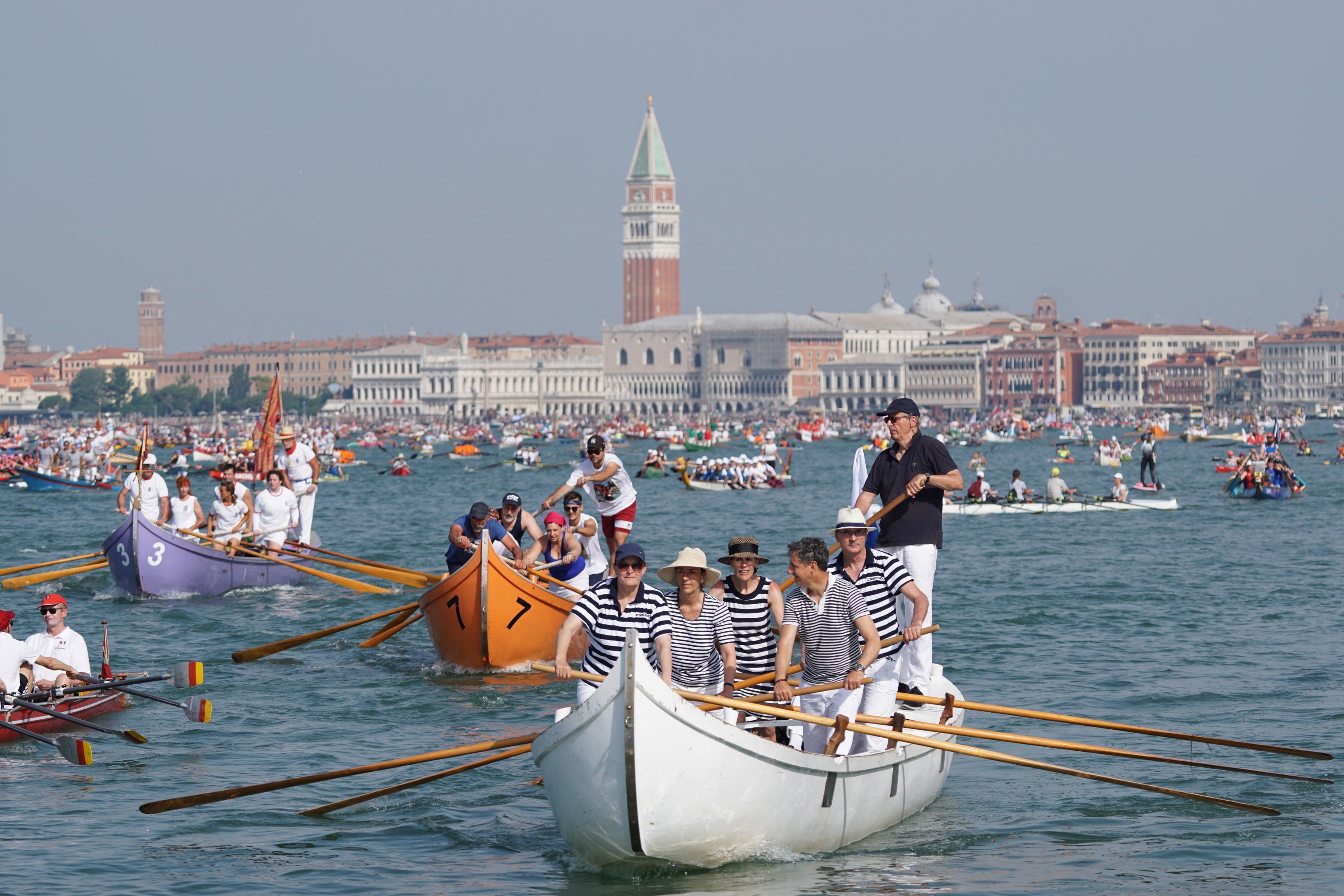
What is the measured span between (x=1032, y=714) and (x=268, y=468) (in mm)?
13454

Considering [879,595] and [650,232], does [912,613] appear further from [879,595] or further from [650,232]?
[650,232]

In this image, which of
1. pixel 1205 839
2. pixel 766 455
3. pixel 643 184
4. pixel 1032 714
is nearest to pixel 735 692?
pixel 1032 714

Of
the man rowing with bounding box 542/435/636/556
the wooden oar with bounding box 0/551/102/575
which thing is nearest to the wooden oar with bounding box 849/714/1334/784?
the man rowing with bounding box 542/435/636/556

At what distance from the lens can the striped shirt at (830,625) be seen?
340 inches

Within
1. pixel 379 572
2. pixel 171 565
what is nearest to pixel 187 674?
pixel 379 572

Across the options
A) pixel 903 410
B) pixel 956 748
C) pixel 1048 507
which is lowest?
pixel 1048 507

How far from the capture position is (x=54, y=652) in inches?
452

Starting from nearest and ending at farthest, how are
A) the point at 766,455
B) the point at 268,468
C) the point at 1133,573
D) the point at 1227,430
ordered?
the point at 268,468, the point at 1133,573, the point at 766,455, the point at 1227,430

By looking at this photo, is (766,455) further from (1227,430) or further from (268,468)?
(1227,430)

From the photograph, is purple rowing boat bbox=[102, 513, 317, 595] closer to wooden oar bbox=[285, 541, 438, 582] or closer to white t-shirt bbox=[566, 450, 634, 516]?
wooden oar bbox=[285, 541, 438, 582]

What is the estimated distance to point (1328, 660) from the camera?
15320 mm

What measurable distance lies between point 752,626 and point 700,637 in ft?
1.16

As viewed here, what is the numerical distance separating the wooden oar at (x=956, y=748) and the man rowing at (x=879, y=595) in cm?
17

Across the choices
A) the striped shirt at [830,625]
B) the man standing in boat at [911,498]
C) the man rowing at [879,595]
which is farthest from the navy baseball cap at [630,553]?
the man standing in boat at [911,498]
